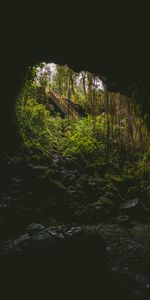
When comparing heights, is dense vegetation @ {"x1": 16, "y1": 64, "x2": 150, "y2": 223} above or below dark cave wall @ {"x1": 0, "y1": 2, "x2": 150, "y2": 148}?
below

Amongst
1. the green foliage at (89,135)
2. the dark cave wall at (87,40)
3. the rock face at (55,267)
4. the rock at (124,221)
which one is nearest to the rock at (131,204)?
the rock at (124,221)

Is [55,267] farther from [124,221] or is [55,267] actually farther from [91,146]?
[91,146]

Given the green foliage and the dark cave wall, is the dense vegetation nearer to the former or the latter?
the green foliage

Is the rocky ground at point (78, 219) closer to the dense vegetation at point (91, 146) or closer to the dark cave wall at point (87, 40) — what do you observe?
the dense vegetation at point (91, 146)

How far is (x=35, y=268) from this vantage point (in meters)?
5.49

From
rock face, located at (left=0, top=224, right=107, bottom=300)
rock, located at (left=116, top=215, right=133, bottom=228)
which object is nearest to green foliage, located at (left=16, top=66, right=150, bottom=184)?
rock, located at (left=116, top=215, right=133, bottom=228)

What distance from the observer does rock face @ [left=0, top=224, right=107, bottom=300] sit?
17.5 ft

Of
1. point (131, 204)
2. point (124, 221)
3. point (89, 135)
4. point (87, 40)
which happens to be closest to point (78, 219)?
point (124, 221)

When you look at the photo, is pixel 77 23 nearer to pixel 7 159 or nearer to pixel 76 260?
pixel 76 260

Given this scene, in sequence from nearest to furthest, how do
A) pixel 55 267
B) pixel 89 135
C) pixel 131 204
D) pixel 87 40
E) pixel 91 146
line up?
pixel 87 40, pixel 55 267, pixel 131 204, pixel 91 146, pixel 89 135

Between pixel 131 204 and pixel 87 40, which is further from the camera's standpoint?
pixel 131 204

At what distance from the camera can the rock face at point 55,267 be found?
17.5 ft

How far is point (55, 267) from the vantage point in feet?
18.6

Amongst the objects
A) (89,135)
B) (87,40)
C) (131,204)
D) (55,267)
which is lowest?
(55,267)
